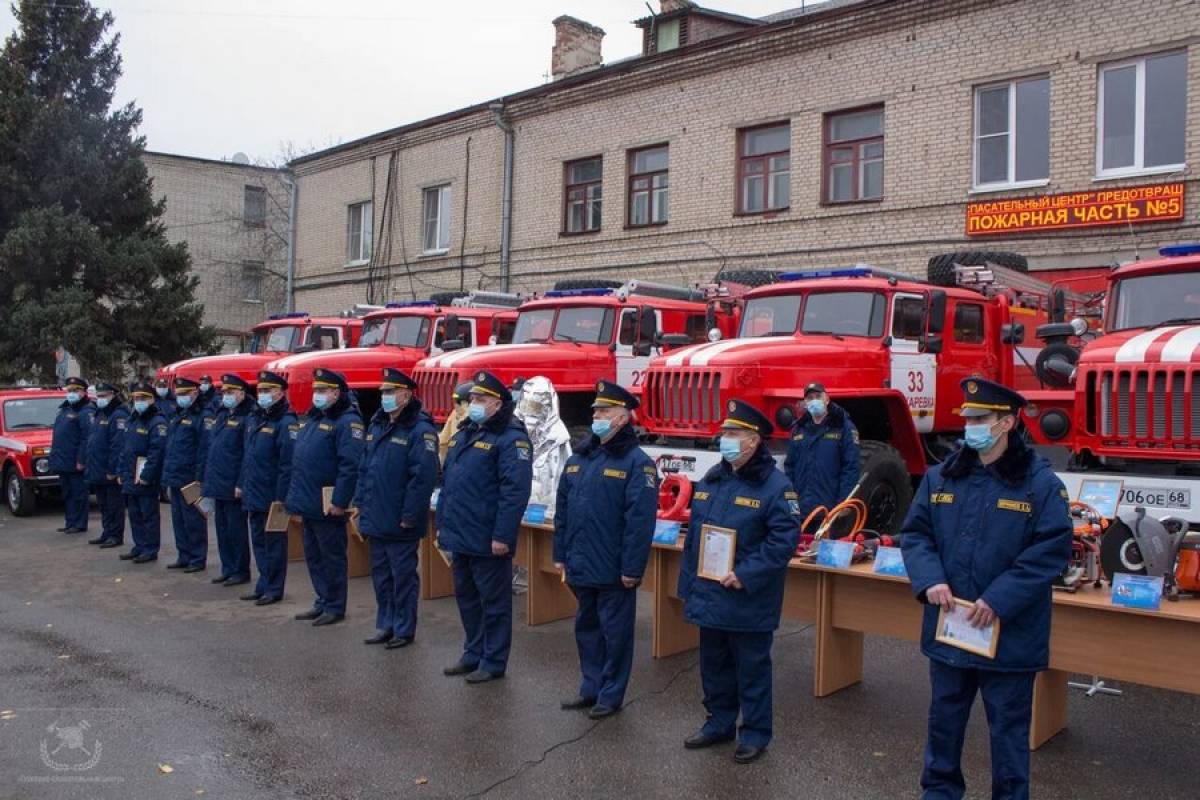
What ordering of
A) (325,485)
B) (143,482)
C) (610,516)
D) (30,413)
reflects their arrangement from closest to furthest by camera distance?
(610,516)
(325,485)
(143,482)
(30,413)

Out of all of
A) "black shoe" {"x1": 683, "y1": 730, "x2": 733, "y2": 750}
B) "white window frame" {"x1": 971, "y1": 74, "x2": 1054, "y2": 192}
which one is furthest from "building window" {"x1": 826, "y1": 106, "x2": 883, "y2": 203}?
"black shoe" {"x1": 683, "y1": 730, "x2": 733, "y2": 750}

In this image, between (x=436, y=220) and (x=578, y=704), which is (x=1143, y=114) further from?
(x=436, y=220)

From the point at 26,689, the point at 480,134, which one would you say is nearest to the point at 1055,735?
the point at 26,689

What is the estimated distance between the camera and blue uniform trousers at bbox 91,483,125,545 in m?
12.2

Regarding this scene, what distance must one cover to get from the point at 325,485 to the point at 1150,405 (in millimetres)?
6140

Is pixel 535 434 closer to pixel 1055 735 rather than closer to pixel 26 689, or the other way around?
pixel 26 689

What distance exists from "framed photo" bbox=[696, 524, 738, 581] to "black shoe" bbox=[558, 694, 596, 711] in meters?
1.33

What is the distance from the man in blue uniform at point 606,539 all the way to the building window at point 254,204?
33.7 meters

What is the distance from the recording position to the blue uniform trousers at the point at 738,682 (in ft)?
17.5

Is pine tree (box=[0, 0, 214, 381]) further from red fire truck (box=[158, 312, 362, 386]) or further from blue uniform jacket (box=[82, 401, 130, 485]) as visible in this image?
blue uniform jacket (box=[82, 401, 130, 485])

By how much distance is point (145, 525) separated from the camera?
11203 millimetres

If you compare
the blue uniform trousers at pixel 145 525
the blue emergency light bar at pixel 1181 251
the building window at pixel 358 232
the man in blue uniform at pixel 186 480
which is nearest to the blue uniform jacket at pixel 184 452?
the man in blue uniform at pixel 186 480

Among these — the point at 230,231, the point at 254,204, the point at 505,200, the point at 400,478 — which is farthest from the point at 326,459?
the point at 254,204

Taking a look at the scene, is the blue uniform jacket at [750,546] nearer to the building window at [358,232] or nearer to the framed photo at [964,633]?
the framed photo at [964,633]
